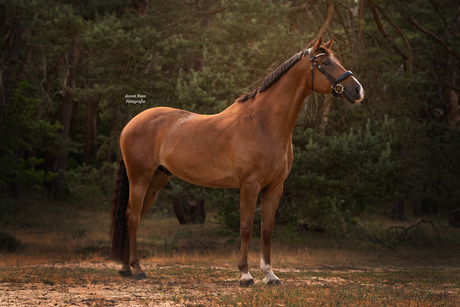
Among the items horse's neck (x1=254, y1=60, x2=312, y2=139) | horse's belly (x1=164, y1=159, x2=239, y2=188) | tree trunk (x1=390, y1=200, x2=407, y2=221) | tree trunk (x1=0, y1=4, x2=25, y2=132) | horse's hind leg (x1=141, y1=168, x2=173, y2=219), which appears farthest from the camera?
tree trunk (x1=390, y1=200, x2=407, y2=221)

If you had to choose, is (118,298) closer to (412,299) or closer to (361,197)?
(412,299)

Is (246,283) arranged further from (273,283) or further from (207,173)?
(207,173)

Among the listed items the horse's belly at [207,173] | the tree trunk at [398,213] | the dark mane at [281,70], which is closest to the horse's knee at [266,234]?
the horse's belly at [207,173]

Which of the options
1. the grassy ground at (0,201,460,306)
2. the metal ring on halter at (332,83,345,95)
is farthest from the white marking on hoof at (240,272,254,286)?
the metal ring on halter at (332,83,345,95)

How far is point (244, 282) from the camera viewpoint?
598cm

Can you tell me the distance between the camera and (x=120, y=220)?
697 cm

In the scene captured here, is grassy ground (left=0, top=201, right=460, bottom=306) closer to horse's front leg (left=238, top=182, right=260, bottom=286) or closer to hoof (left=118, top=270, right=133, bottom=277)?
hoof (left=118, top=270, right=133, bottom=277)

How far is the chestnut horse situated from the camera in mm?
5934

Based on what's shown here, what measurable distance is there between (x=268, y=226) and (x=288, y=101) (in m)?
1.56

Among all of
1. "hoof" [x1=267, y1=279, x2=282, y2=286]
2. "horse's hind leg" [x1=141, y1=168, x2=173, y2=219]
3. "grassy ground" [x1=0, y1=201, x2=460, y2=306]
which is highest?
"horse's hind leg" [x1=141, y1=168, x2=173, y2=219]

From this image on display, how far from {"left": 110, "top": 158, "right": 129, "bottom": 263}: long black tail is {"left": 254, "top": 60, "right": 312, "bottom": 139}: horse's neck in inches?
92.4

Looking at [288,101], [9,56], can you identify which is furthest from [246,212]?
[9,56]

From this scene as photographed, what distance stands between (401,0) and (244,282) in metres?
13.2

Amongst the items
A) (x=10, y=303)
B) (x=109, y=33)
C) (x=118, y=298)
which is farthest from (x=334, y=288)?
(x=109, y=33)
